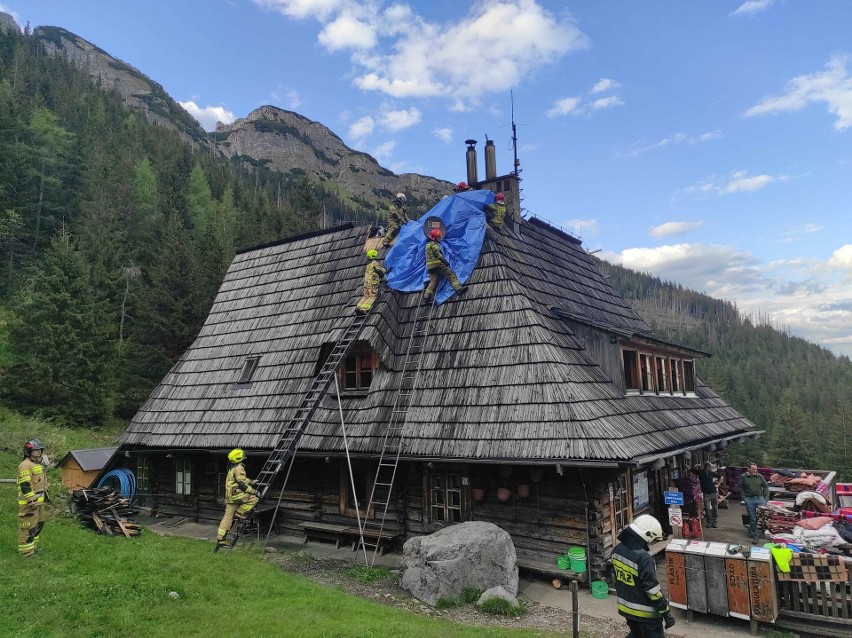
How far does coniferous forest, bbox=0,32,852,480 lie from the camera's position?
79.9ft

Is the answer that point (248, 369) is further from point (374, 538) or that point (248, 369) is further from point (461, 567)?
point (461, 567)

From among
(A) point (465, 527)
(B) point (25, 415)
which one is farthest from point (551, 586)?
(B) point (25, 415)

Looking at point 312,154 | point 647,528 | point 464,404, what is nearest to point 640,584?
point 647,528

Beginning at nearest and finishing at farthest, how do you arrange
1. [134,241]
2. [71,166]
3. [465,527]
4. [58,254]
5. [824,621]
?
1. [824,621]
2. [465,527]
3. [58,254]
4. [134,241]
5. [71,166]

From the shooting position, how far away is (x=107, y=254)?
121ft

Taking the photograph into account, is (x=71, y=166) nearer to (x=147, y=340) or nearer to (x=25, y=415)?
(x=147, y=340)

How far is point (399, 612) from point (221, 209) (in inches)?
2001

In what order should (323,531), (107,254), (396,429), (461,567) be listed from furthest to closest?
(107,254)
(323,531)
(396,429)
(461,567)

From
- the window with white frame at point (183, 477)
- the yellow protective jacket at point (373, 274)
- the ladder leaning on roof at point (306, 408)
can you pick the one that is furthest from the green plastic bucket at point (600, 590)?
the window with white frame at point (183, 477)

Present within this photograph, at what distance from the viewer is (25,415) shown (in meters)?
22.9

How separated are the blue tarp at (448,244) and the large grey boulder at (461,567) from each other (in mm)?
5824

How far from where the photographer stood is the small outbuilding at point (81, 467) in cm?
1585

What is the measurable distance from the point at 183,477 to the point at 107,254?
28.6 meters

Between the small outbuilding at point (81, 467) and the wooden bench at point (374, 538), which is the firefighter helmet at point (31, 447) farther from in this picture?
the small outbuilding at point (81, 467)
